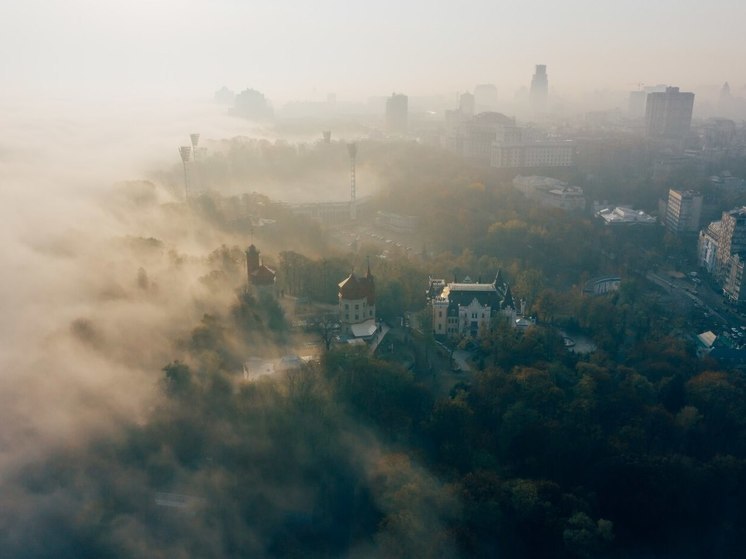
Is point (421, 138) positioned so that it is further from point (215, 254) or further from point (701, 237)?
point (215, 254)

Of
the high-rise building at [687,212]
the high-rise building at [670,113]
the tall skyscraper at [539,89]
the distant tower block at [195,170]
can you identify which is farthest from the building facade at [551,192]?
the tall skyscraper at [539,89]

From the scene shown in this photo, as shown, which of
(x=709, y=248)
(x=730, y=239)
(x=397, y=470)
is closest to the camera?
(x=397, y=470)

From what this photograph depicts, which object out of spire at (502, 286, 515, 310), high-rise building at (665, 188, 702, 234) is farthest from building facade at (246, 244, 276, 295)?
high-rise building at (665, 188, 702, 234)

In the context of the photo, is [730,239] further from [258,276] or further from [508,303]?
[258,276]

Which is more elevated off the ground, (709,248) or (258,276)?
(258,276)

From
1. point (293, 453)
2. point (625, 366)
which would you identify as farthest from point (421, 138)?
point (293, 453)

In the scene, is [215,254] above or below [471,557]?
above

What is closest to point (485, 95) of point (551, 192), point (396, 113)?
point (396, 113)
